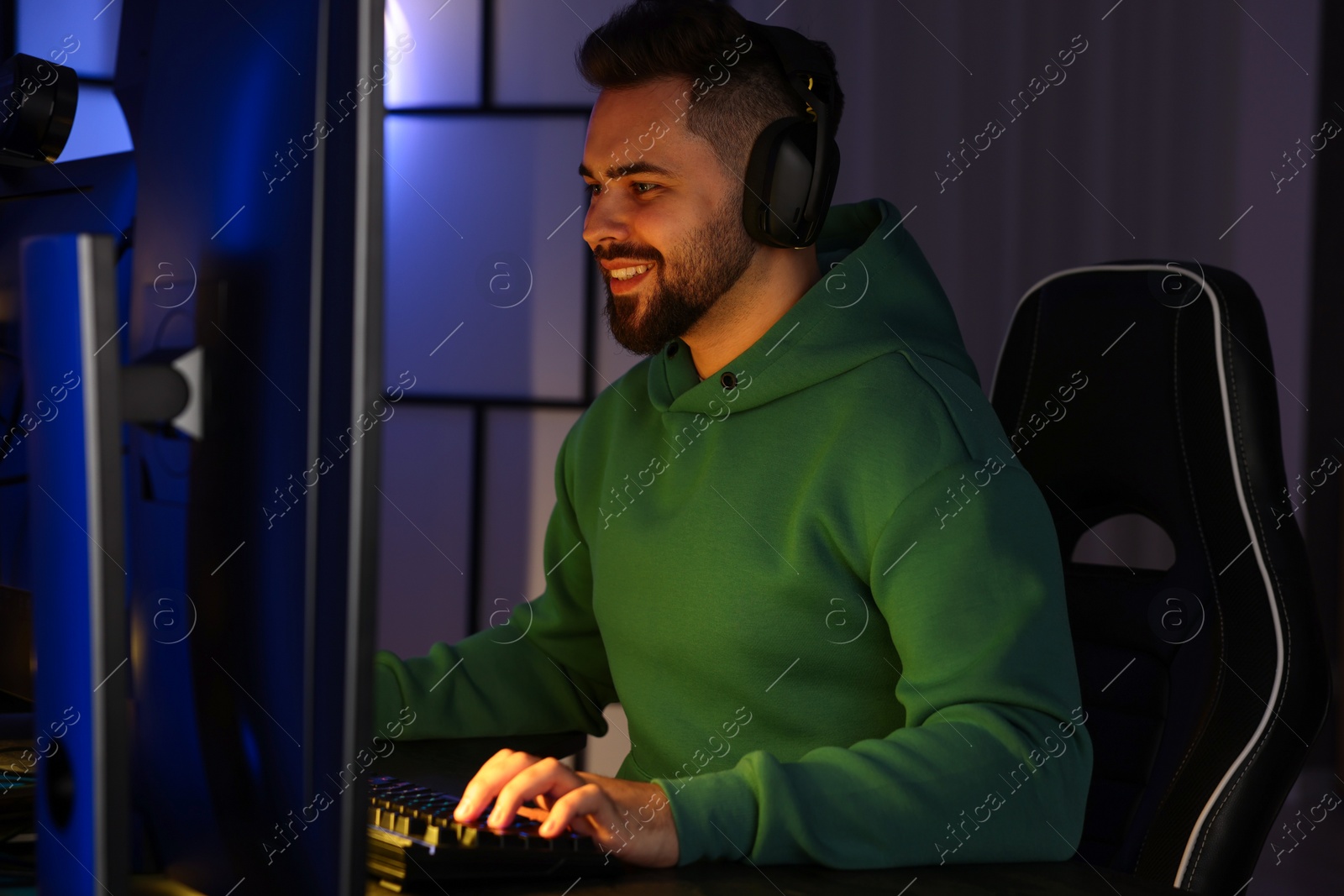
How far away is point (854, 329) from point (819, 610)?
0.28m

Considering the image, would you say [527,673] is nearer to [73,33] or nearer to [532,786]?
[532,786]

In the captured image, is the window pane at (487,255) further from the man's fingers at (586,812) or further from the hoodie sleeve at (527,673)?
the man's fingers at (586,812)

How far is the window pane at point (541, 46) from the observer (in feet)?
9.10

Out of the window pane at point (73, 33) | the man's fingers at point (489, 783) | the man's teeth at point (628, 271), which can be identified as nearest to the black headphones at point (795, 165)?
the man's teeth at point (628, 271)

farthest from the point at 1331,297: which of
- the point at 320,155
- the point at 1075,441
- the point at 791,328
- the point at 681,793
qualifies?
the point at 320,155

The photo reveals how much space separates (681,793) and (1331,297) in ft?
8.88

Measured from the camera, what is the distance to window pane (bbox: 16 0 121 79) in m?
0.47

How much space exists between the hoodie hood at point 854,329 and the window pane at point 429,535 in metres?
1.76

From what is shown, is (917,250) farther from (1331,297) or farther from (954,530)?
(1331,297)

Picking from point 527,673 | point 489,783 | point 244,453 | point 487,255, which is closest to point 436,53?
point 487,255

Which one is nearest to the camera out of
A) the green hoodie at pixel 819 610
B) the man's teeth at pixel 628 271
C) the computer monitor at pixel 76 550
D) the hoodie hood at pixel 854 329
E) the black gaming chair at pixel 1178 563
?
the computer monitor at pixel 76 550

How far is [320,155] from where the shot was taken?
410mm

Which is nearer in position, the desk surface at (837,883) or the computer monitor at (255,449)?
the computer monitor at (255,449)

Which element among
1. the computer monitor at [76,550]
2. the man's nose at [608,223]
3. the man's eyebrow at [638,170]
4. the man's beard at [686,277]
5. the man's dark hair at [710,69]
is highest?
the man's dark hair at [710,69]
